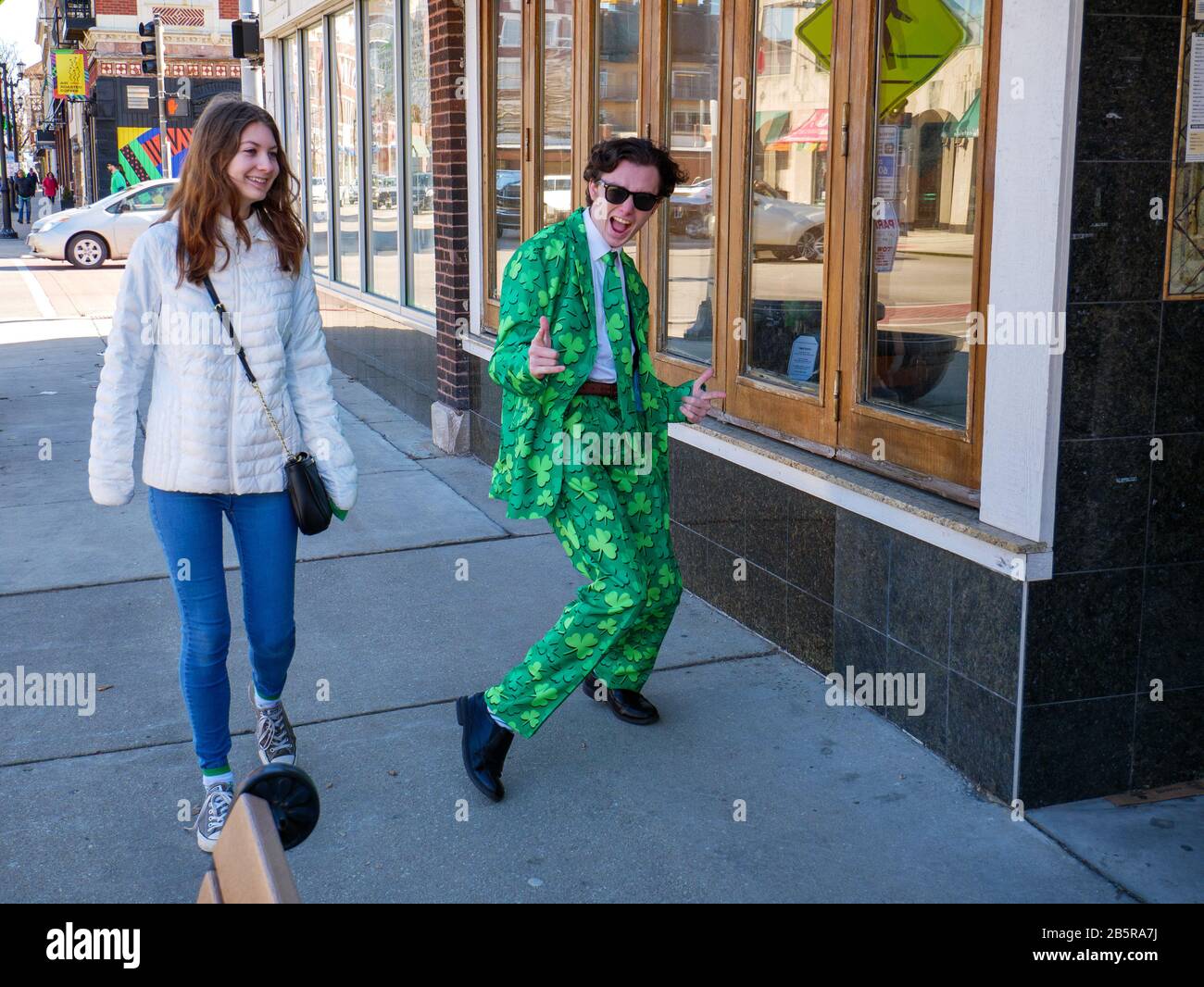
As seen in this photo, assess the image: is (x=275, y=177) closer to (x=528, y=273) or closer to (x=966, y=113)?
(x=528, y=273)

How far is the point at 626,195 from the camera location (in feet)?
13.0

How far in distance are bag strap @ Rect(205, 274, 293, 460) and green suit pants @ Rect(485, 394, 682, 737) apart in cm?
85

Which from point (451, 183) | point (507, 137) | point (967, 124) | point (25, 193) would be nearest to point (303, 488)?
point (967, 124)

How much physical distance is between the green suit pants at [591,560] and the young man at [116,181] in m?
39.6

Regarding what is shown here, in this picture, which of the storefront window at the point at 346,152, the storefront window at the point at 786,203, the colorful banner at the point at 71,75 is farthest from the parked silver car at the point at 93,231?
the colorful banner at the point at 71,75

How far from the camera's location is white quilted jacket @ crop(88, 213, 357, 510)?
12.6 ft

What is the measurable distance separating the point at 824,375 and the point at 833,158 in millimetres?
785

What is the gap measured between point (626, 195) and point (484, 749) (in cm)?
172

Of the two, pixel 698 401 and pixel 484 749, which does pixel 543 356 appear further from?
pixel 484 749

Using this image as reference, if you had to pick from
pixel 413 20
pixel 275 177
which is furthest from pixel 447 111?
pixel 275 177

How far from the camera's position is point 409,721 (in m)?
4.84

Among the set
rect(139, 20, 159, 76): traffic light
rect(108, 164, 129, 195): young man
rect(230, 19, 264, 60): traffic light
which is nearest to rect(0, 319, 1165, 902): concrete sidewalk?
rect(230, 19, 264, 60): traffic light

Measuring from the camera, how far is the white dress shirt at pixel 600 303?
13.6ft

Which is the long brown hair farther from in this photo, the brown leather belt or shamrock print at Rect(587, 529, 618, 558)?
shamrock print at Rect(587, 529, 618, 558)
